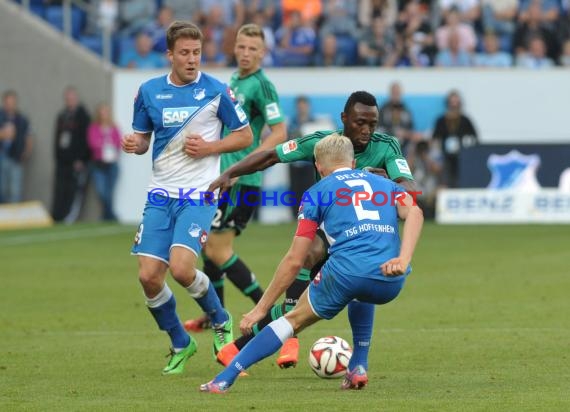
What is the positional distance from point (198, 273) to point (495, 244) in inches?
430

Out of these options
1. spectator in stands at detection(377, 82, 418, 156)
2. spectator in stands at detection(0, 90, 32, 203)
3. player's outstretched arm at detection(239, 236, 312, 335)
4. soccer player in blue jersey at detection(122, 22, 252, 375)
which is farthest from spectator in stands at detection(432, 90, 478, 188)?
player's outstretched arm at detection(239, 236, 312, 335)

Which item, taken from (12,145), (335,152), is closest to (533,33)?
(12,145)

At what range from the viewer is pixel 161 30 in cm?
2667

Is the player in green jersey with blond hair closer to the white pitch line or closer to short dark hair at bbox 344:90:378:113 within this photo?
short dark hair at bbox 344:90:378:113

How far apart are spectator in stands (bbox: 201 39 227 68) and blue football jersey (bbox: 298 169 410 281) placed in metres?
18.2

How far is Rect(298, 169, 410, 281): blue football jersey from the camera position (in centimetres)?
816

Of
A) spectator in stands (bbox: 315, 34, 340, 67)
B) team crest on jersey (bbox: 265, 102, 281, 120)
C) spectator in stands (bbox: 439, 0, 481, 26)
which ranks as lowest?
spectator in stands (bbox: 315, 34, 340, 67)

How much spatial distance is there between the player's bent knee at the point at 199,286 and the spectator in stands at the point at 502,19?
1792 centimetres

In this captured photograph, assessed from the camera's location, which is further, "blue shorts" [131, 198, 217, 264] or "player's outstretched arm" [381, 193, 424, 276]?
"blue shorts" [131, 198, 217, 264]

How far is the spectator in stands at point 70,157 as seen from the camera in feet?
84.7

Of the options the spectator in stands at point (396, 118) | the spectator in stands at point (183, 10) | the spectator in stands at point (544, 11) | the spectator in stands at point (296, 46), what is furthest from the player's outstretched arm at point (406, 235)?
the spectator in stands at point (183, 10)

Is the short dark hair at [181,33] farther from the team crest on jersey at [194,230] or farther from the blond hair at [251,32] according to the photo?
the blond hair at [251,32]

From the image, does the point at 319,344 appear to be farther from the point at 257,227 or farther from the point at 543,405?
the point at 257,227

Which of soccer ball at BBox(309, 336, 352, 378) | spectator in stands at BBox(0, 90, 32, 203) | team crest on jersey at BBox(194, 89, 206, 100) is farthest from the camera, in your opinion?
spectator in stands at BBox(0, 90, 32, 203)
